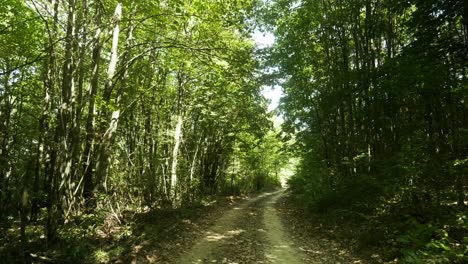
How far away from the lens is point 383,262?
24.2ft

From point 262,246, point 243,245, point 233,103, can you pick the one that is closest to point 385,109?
point 262,246

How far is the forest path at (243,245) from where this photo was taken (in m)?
7.96

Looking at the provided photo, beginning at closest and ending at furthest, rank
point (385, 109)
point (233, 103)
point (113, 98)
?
1. point (385, 109)
2. point (113, 98)
3. point (233, 103)

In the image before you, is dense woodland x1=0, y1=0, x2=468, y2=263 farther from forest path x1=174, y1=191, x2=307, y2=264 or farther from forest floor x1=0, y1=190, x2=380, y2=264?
forest path x1=174, y1=191, x2=307, y2=264

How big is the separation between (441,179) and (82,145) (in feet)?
34.3

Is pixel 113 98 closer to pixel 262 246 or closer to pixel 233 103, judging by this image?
pixel 262 246

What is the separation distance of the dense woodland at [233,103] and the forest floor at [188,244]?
0.52 metres

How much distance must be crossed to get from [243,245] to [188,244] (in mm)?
1557

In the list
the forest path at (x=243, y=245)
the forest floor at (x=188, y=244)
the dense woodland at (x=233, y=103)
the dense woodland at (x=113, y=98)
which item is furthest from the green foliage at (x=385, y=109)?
the dense woodland at (x=113, y=98)

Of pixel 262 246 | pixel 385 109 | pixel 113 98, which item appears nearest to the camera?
pixel 262 246

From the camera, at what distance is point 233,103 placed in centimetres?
1794

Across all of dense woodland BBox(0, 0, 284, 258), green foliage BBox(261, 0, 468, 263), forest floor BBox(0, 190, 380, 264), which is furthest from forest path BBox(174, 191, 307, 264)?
dense woodland BBox(0, 0, 284, 258)

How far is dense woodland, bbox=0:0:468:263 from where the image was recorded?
7.88 m

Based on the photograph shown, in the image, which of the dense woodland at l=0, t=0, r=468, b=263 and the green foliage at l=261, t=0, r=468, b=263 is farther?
the dense woodland at l=0, t=0, r=468, b=263
